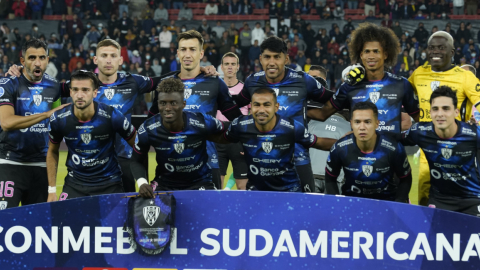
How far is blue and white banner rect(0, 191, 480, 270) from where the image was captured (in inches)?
167

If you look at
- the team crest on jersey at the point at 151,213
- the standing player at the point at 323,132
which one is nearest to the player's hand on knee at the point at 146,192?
the team crest on jersey at the point at 151,213

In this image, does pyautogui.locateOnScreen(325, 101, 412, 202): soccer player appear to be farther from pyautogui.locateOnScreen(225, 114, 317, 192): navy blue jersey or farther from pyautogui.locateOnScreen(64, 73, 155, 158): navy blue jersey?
pyautogui.locateOnScreen(64, 73, 155, 158): navy blue jersey

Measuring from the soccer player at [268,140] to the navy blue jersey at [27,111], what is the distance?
204cm

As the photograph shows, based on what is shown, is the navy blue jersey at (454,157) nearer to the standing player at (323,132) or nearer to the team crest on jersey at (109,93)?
the standing player at (323,132)

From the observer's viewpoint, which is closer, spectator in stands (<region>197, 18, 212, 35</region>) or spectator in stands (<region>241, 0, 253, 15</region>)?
spectator in stands (<region>197, 18, 212, 35</region>)

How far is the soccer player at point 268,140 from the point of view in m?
5.44

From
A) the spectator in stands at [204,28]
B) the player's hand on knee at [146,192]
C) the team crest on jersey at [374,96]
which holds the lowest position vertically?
the player's hand on knee at [146,192]

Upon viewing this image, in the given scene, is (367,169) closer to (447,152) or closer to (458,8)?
(447,152)

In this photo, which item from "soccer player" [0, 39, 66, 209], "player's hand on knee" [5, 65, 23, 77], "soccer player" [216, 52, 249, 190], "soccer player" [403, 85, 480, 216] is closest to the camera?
"soccer player" [403, 85, 480, 216]

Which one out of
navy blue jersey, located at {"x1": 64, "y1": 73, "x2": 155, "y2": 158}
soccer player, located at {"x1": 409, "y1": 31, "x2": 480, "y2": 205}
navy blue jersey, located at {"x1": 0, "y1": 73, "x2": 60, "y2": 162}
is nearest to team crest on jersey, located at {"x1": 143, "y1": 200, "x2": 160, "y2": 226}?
navy blue jersey, located at {"x1": 64, "y1": 73, "x2": 155, "y2": 158}

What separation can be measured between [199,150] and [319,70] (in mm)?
3208

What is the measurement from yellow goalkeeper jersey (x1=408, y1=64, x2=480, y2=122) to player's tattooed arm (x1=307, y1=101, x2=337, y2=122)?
0.90 m

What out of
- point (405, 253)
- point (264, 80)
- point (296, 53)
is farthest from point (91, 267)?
point (296, 53)

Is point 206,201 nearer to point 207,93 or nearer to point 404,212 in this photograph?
point 404,212
